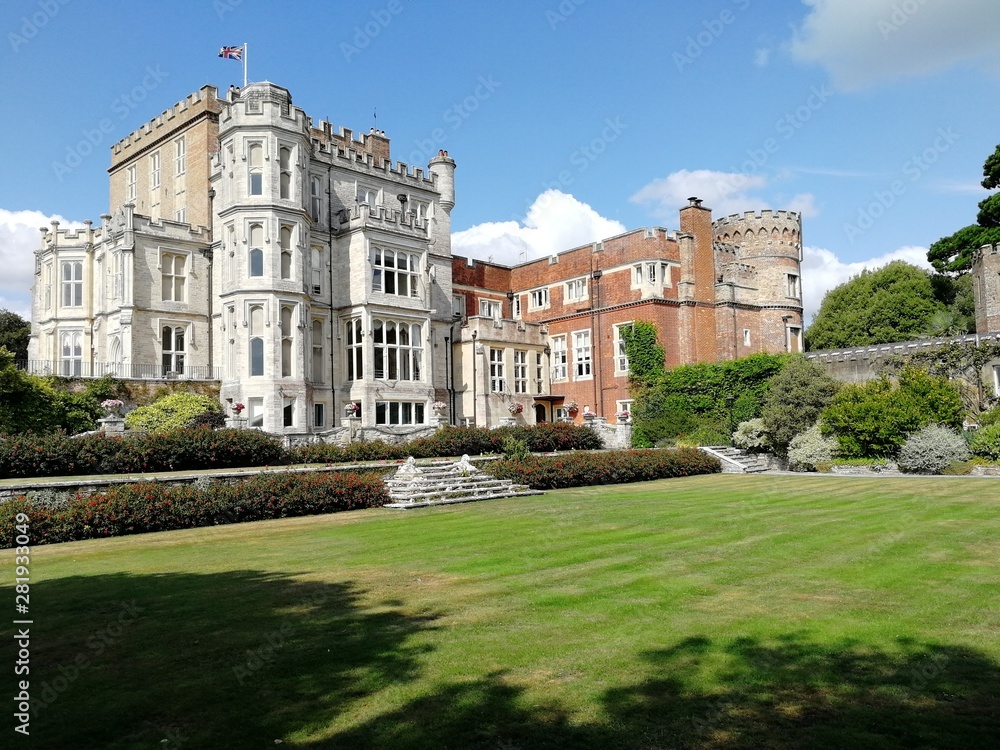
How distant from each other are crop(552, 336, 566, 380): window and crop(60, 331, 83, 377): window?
24.8 m

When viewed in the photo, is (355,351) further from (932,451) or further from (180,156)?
(932,451)

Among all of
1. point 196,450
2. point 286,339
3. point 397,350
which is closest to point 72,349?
point 286,339

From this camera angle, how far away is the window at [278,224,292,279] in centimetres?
3300

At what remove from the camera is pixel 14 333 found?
158ft

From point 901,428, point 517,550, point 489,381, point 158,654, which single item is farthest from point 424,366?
point 158,654

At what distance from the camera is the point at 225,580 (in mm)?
9719

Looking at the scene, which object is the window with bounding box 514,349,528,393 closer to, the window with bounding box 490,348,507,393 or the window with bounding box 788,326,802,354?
the window with bounding box 490,348,507,393

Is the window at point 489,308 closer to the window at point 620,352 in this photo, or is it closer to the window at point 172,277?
the window at point 620,352

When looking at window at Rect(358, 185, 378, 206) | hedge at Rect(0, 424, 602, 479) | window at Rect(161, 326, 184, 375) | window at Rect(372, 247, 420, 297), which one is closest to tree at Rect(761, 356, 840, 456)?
hedge at Rect(0, 424, 602, 479)

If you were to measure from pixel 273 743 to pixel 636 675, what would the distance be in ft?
8.80

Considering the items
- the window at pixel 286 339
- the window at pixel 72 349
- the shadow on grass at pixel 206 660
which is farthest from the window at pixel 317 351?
the shadow on grass at pixel 206 660

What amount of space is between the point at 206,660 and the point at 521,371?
120 ft

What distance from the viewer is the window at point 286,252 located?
33.0 m

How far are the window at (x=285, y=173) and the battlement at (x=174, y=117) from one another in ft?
18.5
